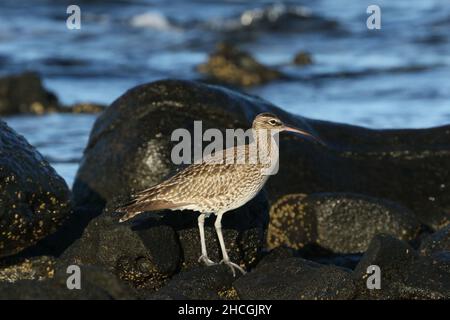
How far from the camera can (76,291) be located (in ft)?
20.2

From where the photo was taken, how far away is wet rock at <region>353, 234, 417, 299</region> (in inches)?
272

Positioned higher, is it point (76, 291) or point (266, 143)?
point (266, 143)

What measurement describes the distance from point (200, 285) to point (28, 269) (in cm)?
173

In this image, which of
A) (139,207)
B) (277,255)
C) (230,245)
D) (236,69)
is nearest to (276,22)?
(236,69)

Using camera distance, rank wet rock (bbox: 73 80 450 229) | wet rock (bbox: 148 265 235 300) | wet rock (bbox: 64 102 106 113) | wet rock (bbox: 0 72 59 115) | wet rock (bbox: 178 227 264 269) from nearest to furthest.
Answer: wet rock (bbox: 148 265 235 300)
wet rock (bbox: 178 227 264 269)
wet rock (bbox: 73 80 450 229)
wet rock (bbox: 64 102 106 113)
wet rock (bbox: 0 72 59 115)

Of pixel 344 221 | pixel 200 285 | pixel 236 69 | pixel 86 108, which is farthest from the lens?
pixel 236 69

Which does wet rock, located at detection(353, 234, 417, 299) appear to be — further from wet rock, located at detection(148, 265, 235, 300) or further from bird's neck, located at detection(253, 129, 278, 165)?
bird's neck, located at detection(253, 129, 278, 165)

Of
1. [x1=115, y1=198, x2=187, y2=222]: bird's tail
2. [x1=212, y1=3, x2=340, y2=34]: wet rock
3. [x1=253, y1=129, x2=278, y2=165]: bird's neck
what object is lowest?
[x1=212, y1=3, x2=340, y2=34]: wet rock

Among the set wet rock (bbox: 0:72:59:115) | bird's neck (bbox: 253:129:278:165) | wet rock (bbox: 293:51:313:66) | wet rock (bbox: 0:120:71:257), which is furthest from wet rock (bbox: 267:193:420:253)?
wet rock (bbox: 293:51:313:66)

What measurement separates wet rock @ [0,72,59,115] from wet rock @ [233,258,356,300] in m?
9.62

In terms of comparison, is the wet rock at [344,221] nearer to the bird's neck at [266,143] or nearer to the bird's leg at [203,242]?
the bird's neck at [266,143]

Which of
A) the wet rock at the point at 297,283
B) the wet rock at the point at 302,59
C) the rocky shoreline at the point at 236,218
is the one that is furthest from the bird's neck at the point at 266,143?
the wet rock at the point at 302,59

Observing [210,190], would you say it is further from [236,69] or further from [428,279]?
[236,69]

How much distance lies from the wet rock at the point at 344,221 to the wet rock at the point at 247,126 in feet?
1.96
